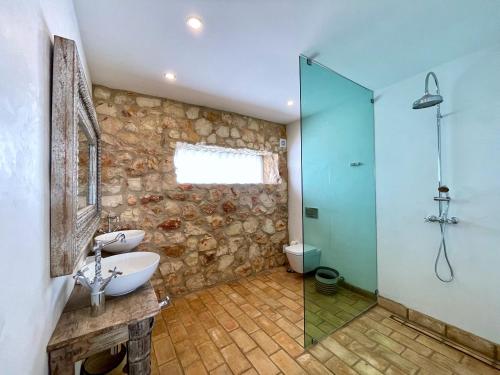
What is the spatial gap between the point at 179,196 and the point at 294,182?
6.07ft

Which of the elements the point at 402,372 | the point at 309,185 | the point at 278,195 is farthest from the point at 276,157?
the point at 402,372

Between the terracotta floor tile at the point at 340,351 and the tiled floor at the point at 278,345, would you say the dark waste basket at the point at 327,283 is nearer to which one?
the tiled floor at the point at 278,345

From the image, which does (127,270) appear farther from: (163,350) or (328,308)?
(328,308)

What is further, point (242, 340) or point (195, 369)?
point (242, 340)

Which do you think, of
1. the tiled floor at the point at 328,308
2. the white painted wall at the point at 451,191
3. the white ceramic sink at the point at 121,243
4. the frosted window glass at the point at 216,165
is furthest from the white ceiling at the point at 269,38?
the tiled floor at the point at 328,308

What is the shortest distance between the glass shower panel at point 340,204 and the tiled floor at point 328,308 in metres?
0.01

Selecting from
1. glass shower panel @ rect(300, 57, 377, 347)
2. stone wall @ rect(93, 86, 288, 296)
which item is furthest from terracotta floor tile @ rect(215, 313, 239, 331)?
glass shower panel @ rect(300, 57, 377, 347)

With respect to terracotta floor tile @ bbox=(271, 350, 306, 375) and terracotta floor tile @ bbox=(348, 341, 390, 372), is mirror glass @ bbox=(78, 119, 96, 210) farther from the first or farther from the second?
terracotta floor tile @ bbox=(348, 341, 390, 372)

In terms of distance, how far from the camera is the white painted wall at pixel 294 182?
3226 mm

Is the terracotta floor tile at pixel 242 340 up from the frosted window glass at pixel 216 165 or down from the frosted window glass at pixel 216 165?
down

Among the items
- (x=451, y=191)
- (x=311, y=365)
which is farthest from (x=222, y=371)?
(x=451, y=191)

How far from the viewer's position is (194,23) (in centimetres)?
131

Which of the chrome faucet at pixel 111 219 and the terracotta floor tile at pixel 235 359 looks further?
the chrome faucet at pixel 111 219

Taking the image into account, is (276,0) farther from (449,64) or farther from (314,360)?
(314,360)
